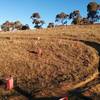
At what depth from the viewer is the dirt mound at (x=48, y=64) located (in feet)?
78.9

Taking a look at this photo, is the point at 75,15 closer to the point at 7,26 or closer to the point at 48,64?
the point at 7,26

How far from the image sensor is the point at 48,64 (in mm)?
29203

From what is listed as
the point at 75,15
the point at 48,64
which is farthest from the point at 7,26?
the point at 48,64

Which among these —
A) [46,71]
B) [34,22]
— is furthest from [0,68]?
[34,22]

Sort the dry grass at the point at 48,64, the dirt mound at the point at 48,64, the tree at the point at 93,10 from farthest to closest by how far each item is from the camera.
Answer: the tree at the point at 93,10, the dry grass at the point at 48,64, the dirt mound at the point at 48,64

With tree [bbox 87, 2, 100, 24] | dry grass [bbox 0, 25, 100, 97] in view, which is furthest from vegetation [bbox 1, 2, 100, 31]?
dry grass [bbox 0, 25, 100, 97]

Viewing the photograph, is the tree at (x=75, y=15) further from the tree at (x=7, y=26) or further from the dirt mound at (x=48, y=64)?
the dirt mound at (x=48, y=64)


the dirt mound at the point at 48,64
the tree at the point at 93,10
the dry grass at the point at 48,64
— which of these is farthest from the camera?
the tree at the point at 93,10

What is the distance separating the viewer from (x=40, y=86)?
78.4 ft

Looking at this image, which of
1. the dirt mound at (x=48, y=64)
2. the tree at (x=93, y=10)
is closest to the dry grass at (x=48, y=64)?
the dirt mound at (x=48, y=64)

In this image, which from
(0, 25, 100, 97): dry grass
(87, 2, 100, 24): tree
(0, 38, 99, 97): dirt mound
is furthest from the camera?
(87, 2, 100, 24): tree

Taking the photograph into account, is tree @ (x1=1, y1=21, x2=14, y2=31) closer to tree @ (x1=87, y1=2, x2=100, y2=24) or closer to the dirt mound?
tree @ (x1=87, y1=2, x2=100, y2=24)

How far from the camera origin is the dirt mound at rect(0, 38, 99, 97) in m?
24.1

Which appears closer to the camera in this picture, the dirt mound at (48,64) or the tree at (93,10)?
the dirt mound at (48,64)
